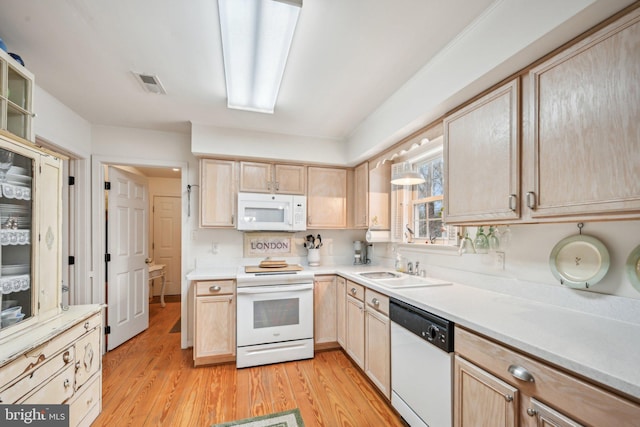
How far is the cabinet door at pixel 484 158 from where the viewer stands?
4.54 feet

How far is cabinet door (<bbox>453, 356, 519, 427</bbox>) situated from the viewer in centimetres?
110

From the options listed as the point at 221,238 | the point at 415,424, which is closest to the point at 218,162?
the point at 221,238

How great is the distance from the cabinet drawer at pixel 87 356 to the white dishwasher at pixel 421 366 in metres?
2.03

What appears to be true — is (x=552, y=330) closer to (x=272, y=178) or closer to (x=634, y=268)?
(x=634, y=268)

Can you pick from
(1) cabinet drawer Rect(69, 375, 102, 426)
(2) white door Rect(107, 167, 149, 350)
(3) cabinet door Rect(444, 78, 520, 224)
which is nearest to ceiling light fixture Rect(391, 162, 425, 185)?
→ (3) cabinet door Rect(444, 78, 520, 224)

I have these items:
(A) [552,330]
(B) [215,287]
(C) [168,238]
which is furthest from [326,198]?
(C) [168,238]

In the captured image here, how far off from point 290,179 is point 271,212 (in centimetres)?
46

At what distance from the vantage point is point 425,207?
272 centimetres

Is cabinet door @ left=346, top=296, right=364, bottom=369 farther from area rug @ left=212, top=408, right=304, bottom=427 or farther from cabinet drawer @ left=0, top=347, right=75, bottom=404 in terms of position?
cabinet drawer @ left=0, top=347, right=75, bottom=404

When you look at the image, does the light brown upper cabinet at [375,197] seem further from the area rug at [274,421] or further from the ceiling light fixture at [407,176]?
the area rug at [274,421]

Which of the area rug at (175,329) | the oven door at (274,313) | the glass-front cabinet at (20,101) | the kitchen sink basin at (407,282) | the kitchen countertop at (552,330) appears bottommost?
the area rug at (175,329)

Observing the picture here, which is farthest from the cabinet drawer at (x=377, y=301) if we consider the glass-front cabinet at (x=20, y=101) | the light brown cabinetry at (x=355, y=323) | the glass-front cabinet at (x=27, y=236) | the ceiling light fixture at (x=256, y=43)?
the glass-front cabinet at (x=20, y=101)

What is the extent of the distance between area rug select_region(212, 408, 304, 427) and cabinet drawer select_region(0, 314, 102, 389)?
106cm

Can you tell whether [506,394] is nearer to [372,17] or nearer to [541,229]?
[541,229]
